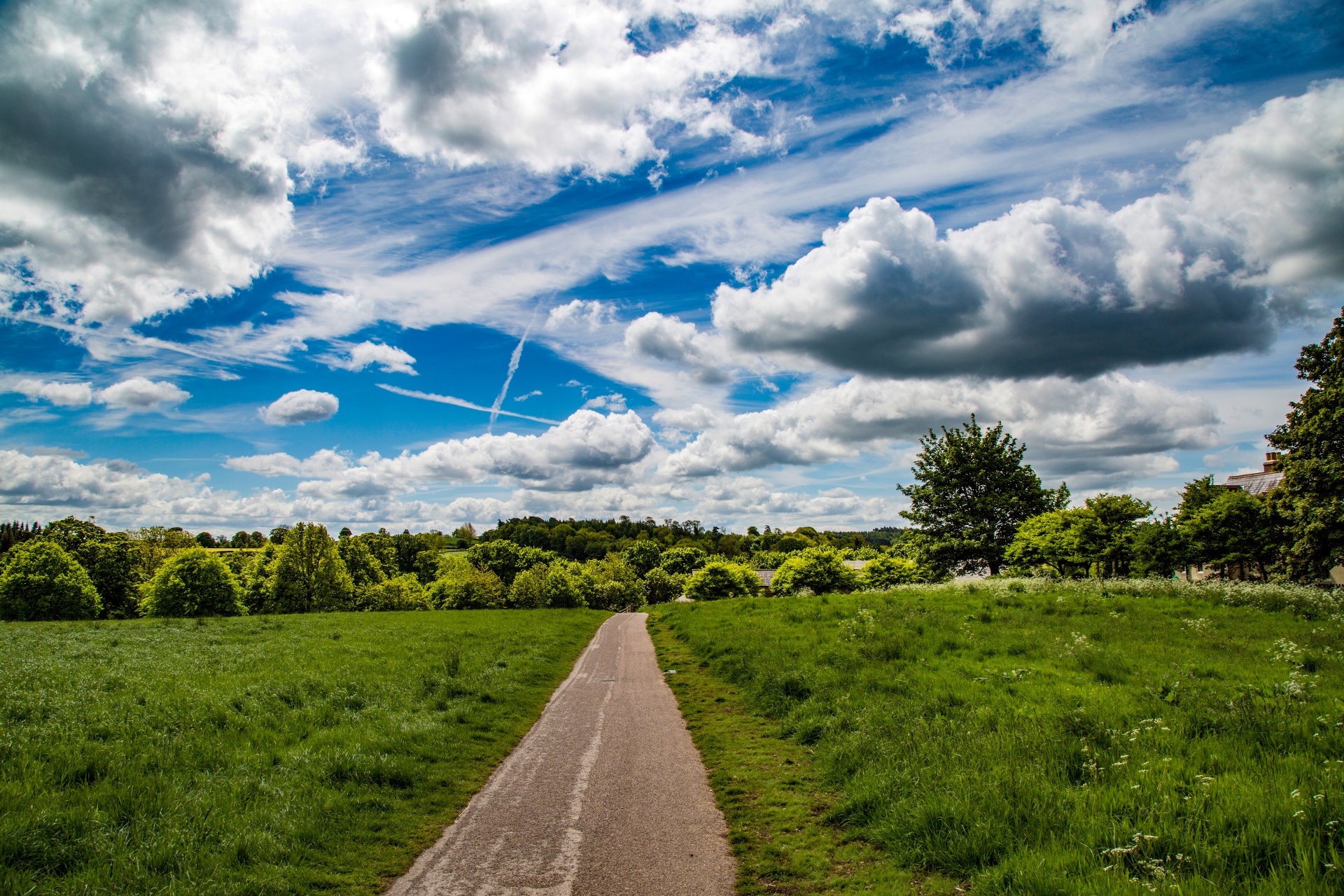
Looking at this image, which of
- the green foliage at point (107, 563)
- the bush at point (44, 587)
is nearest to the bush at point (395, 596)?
the bush at point (44, 587)

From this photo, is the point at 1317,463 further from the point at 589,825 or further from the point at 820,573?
the point at 589,825

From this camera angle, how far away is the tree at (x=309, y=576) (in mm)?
64812

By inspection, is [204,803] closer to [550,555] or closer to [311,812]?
[311,812]

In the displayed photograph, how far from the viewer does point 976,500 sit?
4566 centimetres

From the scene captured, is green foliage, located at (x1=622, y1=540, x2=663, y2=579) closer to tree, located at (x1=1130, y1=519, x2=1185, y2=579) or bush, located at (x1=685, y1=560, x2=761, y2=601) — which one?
bush, located at (x1=685, y1=560, x2=761, y2=601)

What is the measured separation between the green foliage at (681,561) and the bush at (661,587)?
22.5 meters

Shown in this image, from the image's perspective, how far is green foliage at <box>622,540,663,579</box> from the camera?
131875mm

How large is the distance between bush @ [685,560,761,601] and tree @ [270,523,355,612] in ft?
135

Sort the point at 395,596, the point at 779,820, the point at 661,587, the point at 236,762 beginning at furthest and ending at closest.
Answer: the point at 661,587, the point at 395,596, the point at 236,762, the point at 779,820

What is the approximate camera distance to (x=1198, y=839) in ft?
17.1

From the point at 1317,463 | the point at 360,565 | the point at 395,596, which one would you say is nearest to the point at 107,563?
the point at 360,565

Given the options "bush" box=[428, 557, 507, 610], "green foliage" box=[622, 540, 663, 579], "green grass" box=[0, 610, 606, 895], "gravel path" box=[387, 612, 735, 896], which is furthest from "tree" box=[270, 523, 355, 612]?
"green foliage" box=[622, 540, 663, 579]

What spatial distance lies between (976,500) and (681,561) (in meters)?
94.0

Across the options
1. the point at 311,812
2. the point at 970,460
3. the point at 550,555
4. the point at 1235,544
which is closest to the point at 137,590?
the point at 550,555
